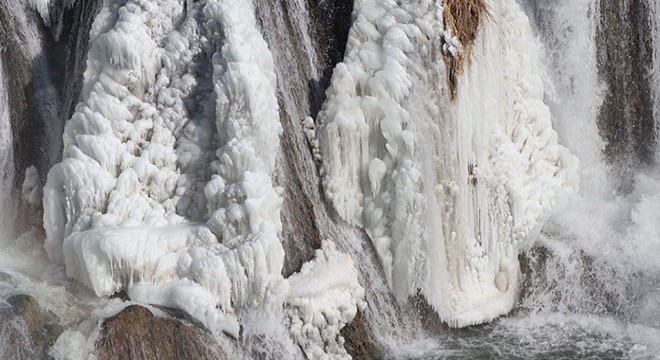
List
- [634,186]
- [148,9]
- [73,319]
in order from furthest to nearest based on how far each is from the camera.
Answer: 1. [634,186]
2. [148,9]
3. [73,319]

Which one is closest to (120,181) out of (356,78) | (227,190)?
(227,190)

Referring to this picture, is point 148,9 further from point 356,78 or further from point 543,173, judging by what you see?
point 543,173

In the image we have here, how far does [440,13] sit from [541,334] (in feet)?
8.70

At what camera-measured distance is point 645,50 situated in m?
9.84

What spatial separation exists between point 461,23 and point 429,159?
A: 1.12 meters

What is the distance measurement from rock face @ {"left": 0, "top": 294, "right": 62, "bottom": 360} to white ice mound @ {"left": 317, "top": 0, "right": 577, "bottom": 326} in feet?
8.05

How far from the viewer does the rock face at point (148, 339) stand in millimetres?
6801

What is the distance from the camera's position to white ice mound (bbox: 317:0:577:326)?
27.1ft

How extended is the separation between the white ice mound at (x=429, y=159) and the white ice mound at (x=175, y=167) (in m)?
0.75

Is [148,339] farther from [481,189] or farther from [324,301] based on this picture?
[481,189]

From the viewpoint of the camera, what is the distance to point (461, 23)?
8.49 metres

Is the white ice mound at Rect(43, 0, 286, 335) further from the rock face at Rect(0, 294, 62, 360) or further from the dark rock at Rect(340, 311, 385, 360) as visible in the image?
the dark rock at Rect(340, 311, 385, 360)

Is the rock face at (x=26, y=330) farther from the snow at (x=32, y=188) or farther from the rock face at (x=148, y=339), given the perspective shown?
the snow at (x=32, y=188)

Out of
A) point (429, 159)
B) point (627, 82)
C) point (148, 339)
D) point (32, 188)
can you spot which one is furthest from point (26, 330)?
point (627, 82)
